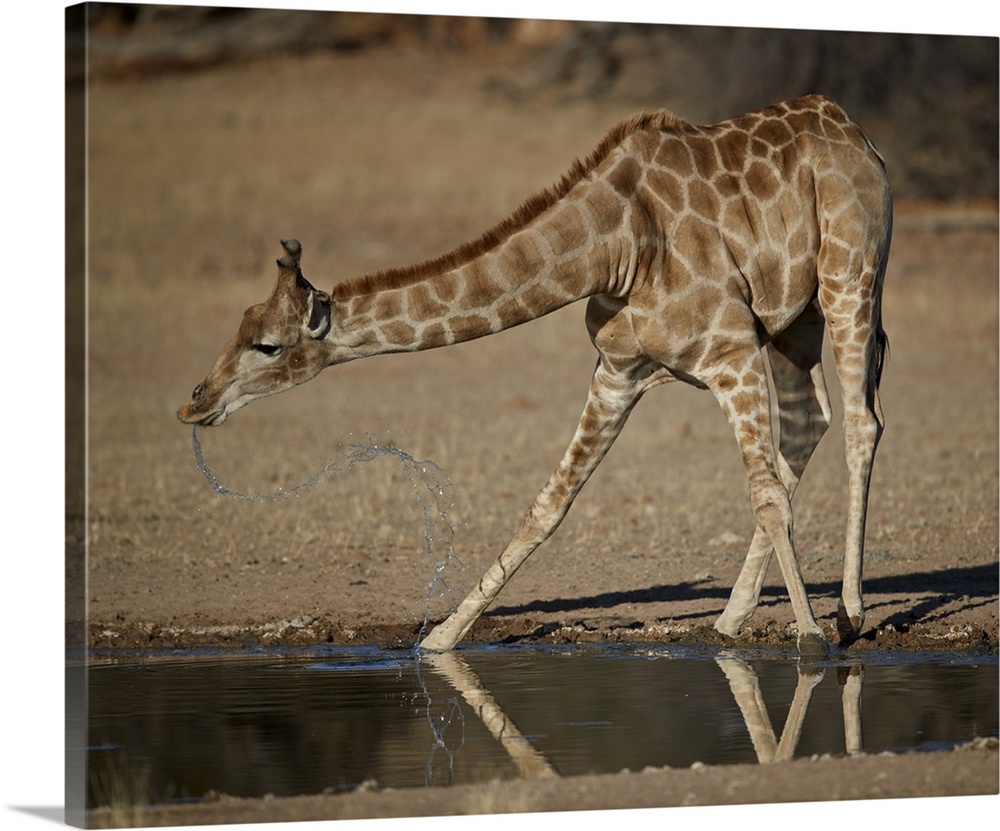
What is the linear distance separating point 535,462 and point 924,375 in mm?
4748

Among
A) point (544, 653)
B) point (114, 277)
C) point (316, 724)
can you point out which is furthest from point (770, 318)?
point (114, 277)

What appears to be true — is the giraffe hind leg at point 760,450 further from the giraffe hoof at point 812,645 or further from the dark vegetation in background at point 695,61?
the dark vegetation in background at point 695,61

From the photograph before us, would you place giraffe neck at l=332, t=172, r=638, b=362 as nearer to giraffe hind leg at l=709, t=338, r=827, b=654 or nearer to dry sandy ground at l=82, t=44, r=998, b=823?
giraffe hind leg at l=709, t=338, r=827, b=654

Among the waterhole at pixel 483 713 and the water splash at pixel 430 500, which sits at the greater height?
the water splash at pixel 430 500

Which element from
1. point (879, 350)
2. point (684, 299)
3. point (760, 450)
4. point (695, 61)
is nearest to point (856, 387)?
point (879, 350)

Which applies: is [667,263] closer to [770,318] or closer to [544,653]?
[770,318]

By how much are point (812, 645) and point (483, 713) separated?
157 centimetres

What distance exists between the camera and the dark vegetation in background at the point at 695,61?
15.3 meters

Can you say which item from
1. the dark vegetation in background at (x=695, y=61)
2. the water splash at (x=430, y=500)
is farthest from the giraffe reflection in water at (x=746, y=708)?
the dark vegetation in background at (x=695, y=61)

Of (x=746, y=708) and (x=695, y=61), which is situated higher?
(x=695, y=61)

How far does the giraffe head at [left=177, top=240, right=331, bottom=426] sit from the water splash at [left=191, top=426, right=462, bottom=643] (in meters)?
0.25

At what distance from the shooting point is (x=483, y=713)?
291 inches

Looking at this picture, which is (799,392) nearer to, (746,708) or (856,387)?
(856,387)

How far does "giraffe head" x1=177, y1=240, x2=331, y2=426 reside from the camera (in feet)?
24.3
